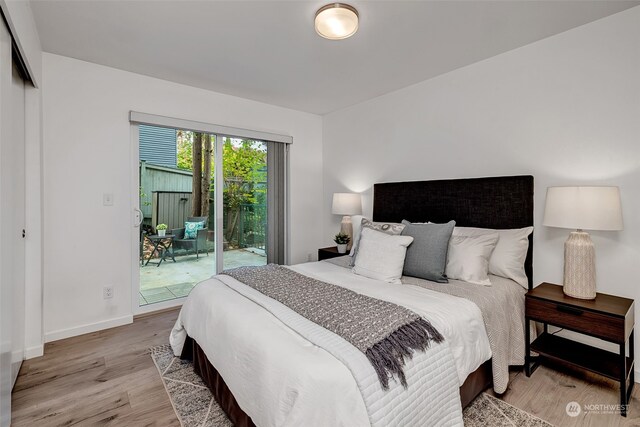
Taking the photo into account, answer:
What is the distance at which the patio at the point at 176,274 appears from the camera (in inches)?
134

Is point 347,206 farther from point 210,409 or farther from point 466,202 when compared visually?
point 210,409

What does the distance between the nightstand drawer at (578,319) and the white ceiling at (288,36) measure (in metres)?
1.93

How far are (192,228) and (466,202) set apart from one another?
2999 millimetres

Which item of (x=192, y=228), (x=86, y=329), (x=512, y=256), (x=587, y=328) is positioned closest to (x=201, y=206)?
(x=192, y=228)

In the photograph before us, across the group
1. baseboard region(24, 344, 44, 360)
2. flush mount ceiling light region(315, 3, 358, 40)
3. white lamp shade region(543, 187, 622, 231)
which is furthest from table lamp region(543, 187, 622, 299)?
baseboard region(24, 344, 44, 360)

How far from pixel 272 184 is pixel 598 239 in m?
3.28

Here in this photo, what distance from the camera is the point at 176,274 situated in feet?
12.0

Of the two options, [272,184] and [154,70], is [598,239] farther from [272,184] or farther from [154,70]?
[154,70]

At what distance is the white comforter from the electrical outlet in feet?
4.47

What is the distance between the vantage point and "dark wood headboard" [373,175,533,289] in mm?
2479

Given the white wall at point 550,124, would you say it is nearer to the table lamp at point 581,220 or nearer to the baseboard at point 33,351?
the table lamp at point 581,220

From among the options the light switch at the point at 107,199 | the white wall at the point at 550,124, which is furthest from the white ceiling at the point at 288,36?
the light switch at the point at 107,199
